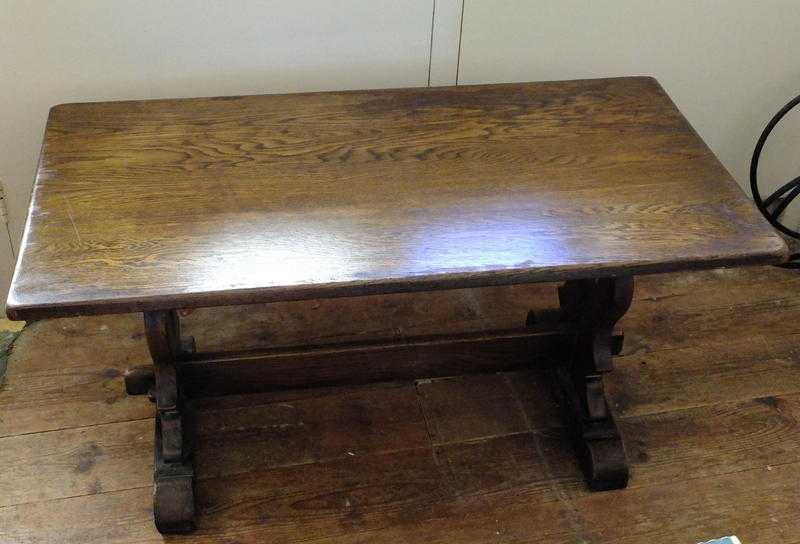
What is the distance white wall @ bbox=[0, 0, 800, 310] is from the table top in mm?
196

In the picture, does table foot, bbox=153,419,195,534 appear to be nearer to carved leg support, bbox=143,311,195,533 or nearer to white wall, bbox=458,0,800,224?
carved leg support, bbox=143,311,195,533

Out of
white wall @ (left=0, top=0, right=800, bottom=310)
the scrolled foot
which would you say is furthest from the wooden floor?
white wall @ (left=0, top=0, right=800, bottom=310)

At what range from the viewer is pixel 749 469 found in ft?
6.07

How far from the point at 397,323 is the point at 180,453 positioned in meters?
0.68

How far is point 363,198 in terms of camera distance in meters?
1.46

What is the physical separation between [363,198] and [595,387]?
74 centimetres

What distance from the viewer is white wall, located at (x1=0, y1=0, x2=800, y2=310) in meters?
1.76

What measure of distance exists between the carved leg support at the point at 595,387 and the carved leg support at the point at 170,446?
857 mm

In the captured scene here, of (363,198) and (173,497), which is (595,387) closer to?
(363,198)

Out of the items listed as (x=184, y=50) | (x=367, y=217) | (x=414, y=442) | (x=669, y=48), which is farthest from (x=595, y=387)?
(x=184, y=50)

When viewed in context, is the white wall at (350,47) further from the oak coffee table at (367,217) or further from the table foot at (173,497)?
the table foot at (173,497)

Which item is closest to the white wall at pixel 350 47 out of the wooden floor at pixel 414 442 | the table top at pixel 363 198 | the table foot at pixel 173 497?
the table top at pixel 363 198

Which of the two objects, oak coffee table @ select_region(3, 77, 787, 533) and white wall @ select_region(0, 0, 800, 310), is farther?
white wall @ select_region(0, 0, 800, 310)

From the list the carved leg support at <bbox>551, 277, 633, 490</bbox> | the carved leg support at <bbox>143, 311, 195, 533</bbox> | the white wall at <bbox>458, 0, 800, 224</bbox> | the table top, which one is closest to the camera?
the table top
